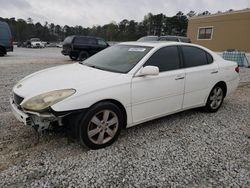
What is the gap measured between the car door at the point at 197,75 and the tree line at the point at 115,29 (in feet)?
208

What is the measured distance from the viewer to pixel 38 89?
10.6 ft

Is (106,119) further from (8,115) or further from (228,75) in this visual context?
(228,75)

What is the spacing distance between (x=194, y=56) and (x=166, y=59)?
83 cm

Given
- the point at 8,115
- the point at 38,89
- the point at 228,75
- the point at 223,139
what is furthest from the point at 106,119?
the point at 228,75

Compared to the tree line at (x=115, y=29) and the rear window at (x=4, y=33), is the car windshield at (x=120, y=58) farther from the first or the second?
the tree line at (x=115, y=29)

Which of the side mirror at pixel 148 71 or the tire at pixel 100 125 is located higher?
the side mirror at pixel 148 71

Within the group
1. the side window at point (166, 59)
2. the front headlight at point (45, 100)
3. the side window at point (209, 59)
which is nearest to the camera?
the front headlight at point (45, 100)

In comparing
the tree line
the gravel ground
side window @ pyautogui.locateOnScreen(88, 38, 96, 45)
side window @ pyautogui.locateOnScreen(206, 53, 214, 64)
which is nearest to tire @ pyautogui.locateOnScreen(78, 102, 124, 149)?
the gravel ground

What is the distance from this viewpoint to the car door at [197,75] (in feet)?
14.8

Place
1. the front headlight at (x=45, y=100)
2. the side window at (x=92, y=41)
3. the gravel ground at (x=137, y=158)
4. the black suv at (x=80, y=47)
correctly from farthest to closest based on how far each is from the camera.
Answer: the side window at (x=92, y=41) → the black suv at (x=80, y=47) → the front headlight at (x=45, y=100) → the gravel ground at (x=137, y=158)

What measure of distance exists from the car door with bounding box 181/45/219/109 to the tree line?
6348 cm

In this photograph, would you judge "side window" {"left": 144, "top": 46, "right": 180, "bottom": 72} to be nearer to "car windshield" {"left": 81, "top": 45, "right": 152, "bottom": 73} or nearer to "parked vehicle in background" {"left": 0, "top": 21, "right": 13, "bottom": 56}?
"car windshield" {"left": 81, "top": 45, "right": 152, "bottom": 73}

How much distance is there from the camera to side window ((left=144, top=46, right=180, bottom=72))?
13.2 feet

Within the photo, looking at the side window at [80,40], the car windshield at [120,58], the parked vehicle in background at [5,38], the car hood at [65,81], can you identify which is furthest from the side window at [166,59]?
the parked vehicle in background at [5,38]
